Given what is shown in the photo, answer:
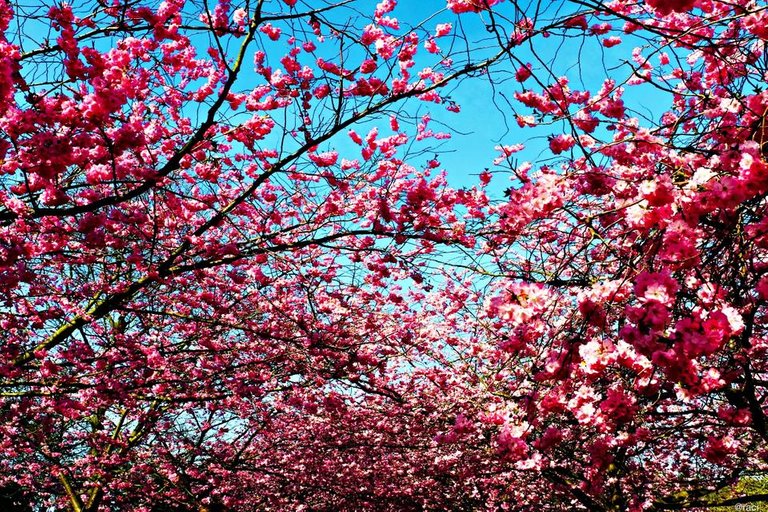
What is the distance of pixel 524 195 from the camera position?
2.86 metres

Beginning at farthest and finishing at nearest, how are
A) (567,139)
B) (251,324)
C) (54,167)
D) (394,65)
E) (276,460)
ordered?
(276,460)
(251,324)
(394,65)
(567,139)
(54,167)

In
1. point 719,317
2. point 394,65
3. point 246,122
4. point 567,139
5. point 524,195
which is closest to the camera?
point 719,317

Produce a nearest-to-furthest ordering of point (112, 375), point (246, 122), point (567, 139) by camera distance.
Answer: point (567, 139), point (246, 122), point (112, 375)

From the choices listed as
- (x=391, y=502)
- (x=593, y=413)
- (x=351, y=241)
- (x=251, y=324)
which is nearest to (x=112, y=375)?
(x=251, y=324)

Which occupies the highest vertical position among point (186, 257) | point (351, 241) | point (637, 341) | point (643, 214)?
point (351, 241)

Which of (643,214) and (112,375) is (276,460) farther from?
(643,214)

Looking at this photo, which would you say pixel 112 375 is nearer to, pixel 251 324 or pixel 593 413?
pixel 251 324

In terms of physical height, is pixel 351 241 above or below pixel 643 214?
above

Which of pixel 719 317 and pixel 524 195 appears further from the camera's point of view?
pixel 524 195

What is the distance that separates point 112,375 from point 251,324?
1854mm

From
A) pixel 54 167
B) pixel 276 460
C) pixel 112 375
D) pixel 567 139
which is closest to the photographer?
pixel 54 167

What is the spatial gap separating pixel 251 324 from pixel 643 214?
6108mm

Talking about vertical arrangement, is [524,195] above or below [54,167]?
below

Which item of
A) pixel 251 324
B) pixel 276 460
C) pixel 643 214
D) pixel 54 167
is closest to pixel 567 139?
pixel 643 214
